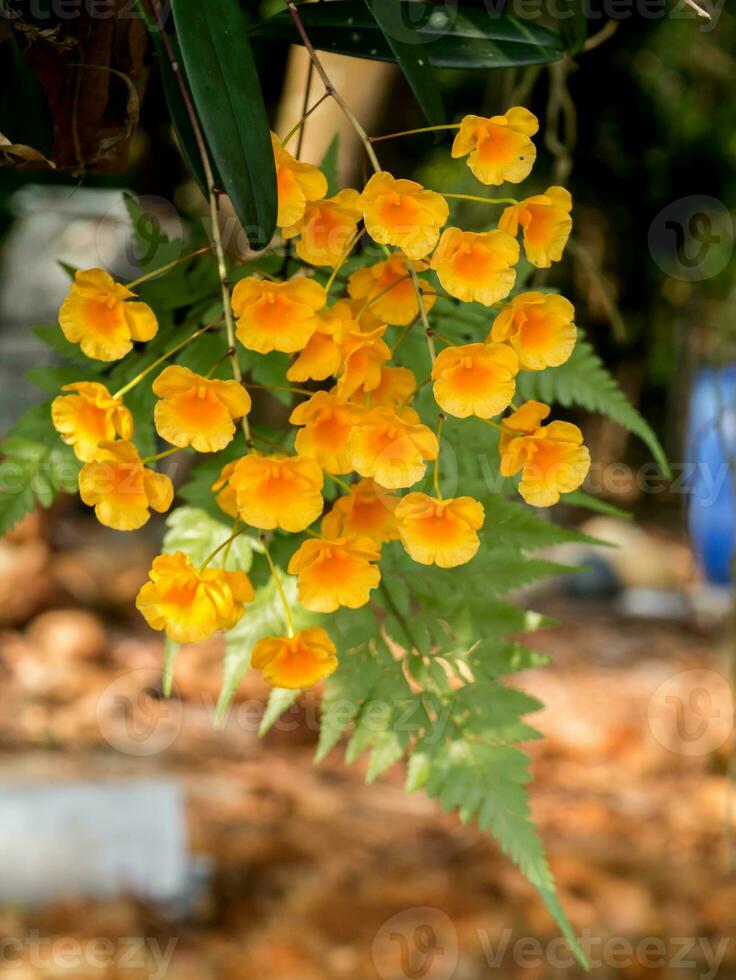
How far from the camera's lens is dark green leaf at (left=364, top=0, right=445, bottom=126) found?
457 mm

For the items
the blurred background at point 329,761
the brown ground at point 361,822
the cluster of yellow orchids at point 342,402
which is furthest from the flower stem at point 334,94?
the brown ground at point 361,822

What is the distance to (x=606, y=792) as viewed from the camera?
2.15 meters

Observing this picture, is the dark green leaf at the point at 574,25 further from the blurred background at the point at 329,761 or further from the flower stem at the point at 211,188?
the flower stem at the point at 211,188

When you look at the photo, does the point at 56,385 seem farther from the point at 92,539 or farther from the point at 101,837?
the point at 92,539

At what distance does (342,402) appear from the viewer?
432mm

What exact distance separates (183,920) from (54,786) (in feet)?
1.08

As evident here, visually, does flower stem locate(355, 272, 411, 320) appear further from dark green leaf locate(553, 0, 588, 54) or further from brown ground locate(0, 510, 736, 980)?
brown ground locate(0, 510, 736, 980)

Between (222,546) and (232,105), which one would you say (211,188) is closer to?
(232,105)

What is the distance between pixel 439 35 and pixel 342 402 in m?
0.22

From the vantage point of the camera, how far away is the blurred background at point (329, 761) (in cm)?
155

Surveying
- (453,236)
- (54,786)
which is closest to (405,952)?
(54,786)

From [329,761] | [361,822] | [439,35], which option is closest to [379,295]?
[439,35]

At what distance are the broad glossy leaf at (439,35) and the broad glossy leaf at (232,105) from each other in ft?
0.28

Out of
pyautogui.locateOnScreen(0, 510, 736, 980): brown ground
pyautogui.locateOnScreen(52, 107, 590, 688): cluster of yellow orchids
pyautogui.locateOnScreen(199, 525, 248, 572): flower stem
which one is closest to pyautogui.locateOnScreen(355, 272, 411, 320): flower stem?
pyautogui.locateOnScreen(52, 107, 590, 688): cluster of yellow orchids
